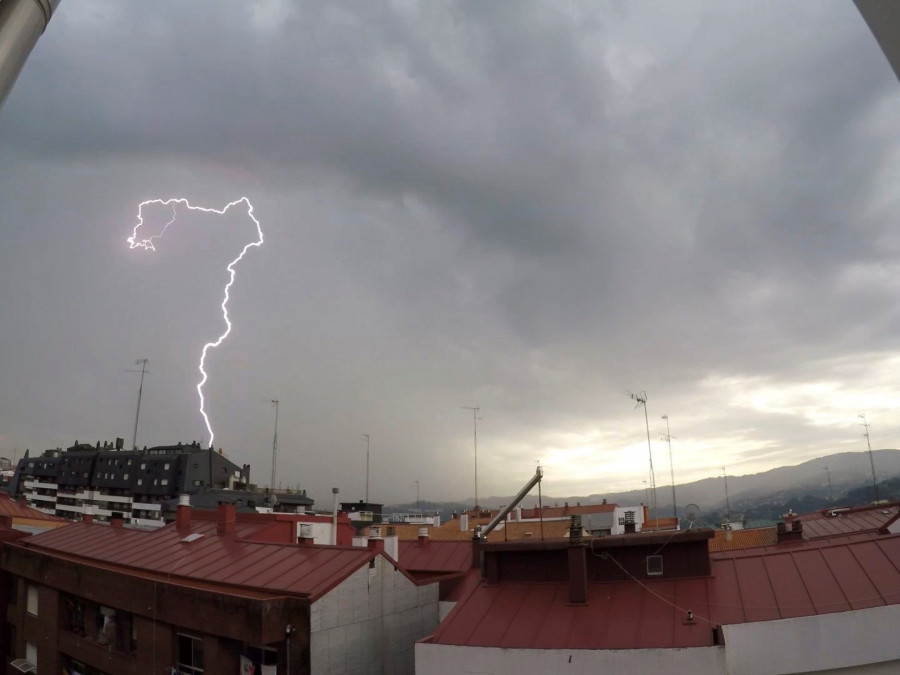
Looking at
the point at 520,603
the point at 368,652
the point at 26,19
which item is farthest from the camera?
the point at 368,652

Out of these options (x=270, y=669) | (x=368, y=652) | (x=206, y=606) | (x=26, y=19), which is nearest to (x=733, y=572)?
(x=368, y=652)

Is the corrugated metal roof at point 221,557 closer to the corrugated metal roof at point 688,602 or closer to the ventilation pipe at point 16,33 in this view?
the corrugated metal roof at point 688,602

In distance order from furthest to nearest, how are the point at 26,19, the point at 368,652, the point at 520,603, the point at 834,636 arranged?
1. the point at 368,652
2. the point at 520,603
3. the point at 834,636
4. the point at 26,19

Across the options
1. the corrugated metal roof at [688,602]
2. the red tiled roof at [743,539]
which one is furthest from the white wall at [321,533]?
the red tiled roof at [743,539]

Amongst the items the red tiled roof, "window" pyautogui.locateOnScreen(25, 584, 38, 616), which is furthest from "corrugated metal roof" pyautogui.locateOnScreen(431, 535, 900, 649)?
"window" pyautogui.locateOnScreen(25, 584, 38, 616)

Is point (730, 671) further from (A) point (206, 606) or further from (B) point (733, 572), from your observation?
(A) point (206, 606)
